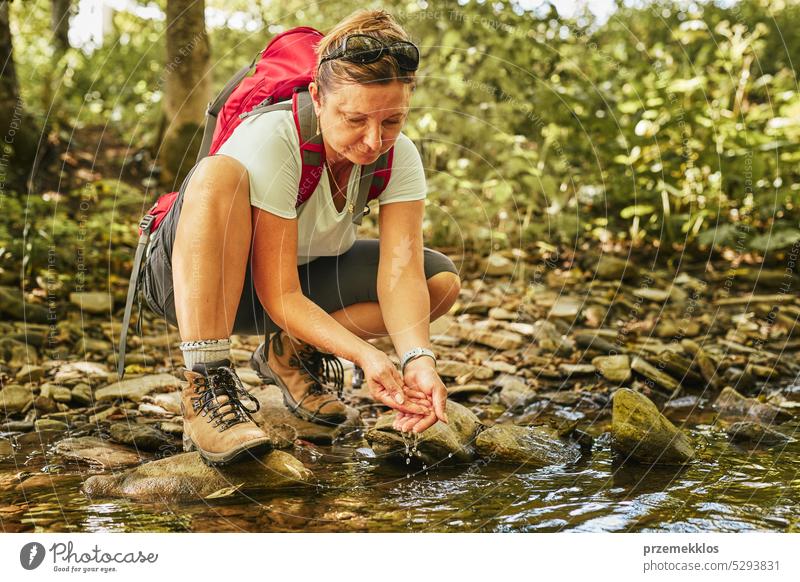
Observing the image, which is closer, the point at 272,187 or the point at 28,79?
the point at 272,187

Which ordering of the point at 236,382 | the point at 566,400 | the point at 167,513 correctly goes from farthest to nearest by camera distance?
the point at 566,400, the point at 236,382, the point at 167,513

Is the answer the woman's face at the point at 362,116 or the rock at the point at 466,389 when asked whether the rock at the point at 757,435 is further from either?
the woman's face at the point at 362,116

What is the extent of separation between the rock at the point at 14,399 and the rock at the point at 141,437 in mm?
445

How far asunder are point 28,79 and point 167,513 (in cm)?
580

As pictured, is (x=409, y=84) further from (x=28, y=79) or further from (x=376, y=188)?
(x=28, y=79)

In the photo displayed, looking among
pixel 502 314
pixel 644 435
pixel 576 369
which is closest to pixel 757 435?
pixel 644 435

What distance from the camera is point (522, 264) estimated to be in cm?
499

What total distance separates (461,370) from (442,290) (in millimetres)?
756

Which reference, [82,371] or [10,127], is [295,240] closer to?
[82,371]

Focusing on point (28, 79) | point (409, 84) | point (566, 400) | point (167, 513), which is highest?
point (28, 79)

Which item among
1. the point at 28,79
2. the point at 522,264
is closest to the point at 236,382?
the point at 522,264

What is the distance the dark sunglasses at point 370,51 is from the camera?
2164 mm

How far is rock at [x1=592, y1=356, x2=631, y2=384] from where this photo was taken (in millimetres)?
3537

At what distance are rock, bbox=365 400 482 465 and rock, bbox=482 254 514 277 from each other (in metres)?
2.20
